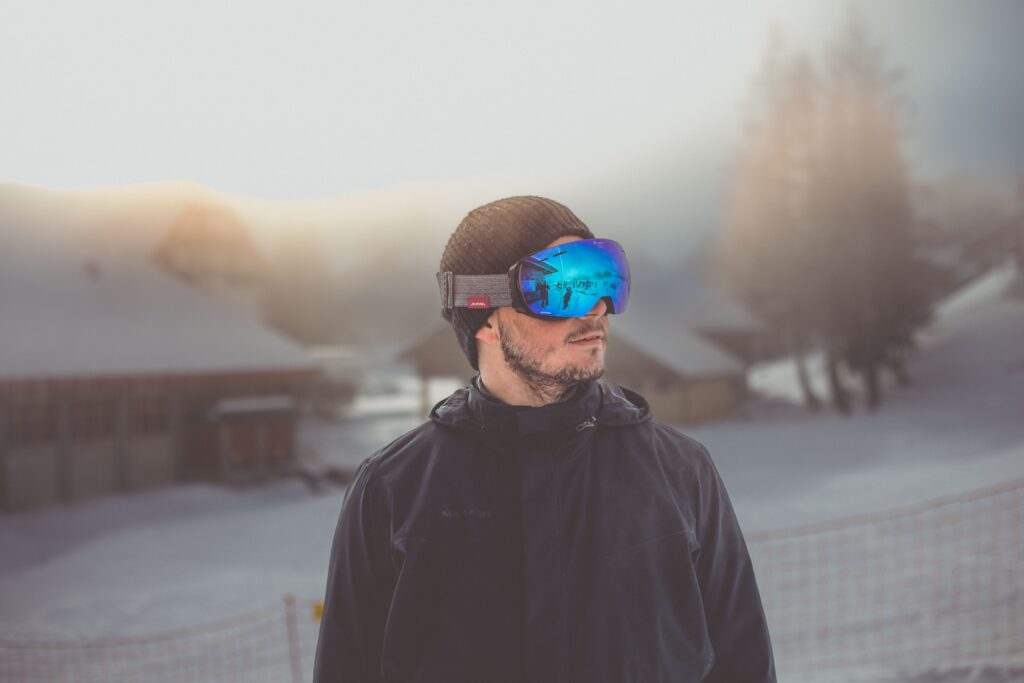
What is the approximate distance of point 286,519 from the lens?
12328mm

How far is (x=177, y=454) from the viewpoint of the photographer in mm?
13930

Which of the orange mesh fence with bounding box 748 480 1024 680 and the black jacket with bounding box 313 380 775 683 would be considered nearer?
the black jacket with bounding box 313 380 775 683

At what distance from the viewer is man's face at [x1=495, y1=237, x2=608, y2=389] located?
196 centimetres

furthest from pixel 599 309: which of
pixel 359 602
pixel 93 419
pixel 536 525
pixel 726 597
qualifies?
pixel 93 419

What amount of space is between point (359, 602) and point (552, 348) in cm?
83

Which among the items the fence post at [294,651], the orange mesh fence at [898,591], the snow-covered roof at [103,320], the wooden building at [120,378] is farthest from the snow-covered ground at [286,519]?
the snow-covered roof at [103,320]

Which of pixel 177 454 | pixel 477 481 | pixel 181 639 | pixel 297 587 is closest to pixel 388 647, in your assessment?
pixel 477 481

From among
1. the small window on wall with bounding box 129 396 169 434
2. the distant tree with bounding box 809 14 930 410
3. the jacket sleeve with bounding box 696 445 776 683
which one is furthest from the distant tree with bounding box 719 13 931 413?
the jacket sleeve with bounding box 696 445 776 683

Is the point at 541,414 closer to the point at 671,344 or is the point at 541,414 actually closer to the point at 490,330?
the point at 490,330

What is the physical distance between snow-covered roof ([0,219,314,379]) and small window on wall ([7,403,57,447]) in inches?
25.4

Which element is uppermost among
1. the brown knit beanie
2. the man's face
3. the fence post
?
the brown knit beanie

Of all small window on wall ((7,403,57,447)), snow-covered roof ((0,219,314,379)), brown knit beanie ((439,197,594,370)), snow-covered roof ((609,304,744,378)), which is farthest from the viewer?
snow-covered roof ((609,304,744,378))

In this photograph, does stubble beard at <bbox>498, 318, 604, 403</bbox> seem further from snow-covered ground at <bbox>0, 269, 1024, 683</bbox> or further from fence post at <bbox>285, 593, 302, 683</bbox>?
fence post at <bbox>285, 593, 302, 683</bbox>

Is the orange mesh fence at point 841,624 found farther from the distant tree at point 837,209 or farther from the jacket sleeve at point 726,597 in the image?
the distant tree at point 837,209
